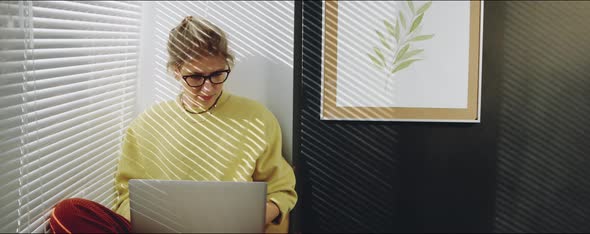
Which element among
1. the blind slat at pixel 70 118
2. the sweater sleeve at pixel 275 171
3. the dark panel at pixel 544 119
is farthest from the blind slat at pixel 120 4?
the dark panel at pixel 544 119

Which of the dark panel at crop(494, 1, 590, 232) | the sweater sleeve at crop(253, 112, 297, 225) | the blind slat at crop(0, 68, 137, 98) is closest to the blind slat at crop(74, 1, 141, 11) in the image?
the blind slat at crop(0, 68, 137, 98)

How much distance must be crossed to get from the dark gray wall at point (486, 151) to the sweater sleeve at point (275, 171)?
28cm

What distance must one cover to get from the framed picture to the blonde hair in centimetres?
61

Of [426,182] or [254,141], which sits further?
[426,182]

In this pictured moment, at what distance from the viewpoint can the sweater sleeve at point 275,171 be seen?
6.68ft

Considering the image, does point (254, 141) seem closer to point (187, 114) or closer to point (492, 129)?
point (187, 114)

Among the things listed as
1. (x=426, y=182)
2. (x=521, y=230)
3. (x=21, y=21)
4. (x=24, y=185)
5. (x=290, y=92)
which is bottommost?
(x=521, y=230)

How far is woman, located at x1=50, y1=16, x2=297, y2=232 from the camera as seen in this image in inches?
77.2

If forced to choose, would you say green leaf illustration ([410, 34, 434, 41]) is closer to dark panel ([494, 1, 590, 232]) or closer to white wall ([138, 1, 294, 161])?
dark panel ([494, 1, 590, 232])

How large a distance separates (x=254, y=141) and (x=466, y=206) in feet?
3.42

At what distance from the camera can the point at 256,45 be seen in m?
2.15

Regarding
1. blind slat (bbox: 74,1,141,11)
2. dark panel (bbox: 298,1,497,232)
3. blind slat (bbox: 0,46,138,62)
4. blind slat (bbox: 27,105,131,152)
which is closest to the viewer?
blind slat (bbox: 0,46,138,62)

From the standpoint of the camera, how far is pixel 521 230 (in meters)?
2.49

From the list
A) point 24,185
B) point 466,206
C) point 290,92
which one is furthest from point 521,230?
point 24,185
